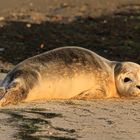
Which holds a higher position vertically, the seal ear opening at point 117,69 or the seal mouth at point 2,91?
the seal ear opening at point 117,69

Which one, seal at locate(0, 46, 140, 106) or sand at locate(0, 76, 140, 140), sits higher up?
seal at locate(0, 46, 140, 106)

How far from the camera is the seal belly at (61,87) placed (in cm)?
674

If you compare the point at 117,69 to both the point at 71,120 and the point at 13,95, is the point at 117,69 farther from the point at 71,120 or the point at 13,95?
the point at 71,120

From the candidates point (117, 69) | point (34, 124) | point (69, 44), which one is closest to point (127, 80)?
point (117, 69)

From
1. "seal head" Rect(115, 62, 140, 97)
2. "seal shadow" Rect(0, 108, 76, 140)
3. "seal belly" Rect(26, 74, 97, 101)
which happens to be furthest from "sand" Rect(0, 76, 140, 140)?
"seal head" Rect(115, 62, 140, 97)

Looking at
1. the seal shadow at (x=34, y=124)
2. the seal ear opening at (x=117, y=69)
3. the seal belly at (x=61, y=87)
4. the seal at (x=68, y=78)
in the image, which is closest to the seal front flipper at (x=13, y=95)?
the seal at (x=68, y=78)

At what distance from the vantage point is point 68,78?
6953 millimetres

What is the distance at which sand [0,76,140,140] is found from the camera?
5.28m

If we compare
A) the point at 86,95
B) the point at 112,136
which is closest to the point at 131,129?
the point at 112,136

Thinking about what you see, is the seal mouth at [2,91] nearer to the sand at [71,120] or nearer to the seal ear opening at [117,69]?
the sand at [71,120]

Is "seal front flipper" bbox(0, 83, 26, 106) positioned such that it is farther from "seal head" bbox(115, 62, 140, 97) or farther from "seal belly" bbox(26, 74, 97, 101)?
"seal head" bbox(115, 62, 140, 97)

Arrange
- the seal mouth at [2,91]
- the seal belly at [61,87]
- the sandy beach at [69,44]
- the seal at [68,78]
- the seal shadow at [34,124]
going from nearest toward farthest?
the seal shadow at [34,124] < the sandy beach at [69,44] < the seal mouth at [2,91] < the seal at [68,78] < the seal belly at [61,87]

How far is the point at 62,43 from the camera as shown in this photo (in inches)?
453

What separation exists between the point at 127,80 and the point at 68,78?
87cm
